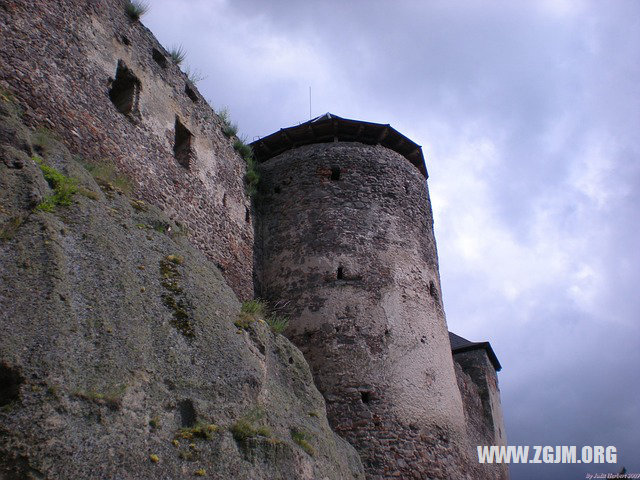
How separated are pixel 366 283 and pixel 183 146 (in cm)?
435

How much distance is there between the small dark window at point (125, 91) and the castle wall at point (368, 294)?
3925 millimetres

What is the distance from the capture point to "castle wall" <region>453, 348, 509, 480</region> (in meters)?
15.1

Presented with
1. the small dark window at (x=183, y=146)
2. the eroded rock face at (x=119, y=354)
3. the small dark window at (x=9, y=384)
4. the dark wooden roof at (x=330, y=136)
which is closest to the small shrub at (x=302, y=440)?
the eroded rock face at (x=119, y=354)

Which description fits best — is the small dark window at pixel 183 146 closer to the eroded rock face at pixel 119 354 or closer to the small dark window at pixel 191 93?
the small dark window at pixel 191 93

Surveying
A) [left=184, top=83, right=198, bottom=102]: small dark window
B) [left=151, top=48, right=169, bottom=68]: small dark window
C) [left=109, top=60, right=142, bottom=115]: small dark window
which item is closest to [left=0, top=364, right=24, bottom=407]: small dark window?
[left=109, top=60, right=142, bottom=115]: small dark window

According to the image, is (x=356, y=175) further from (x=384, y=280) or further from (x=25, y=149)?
(x=25, y=149)

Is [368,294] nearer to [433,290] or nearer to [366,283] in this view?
[366,283]

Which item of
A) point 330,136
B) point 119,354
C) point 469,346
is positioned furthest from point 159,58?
point 469,346

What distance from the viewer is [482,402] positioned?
17.5 meters

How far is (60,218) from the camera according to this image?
5.77 meters

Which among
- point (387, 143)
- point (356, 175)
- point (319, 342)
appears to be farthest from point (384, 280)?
point (387, 143)

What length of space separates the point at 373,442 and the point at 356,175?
564 cm

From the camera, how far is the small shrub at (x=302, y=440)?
6619 mm

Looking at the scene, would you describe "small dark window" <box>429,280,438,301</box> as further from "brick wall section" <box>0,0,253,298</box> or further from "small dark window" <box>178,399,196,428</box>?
"small dark window" <box>178,399,196,428</box>
